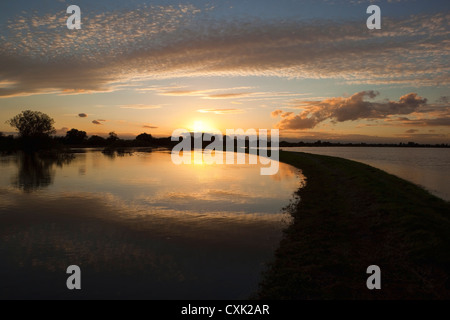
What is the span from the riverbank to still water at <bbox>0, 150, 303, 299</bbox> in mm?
965

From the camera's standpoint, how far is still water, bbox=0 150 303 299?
8977 mm

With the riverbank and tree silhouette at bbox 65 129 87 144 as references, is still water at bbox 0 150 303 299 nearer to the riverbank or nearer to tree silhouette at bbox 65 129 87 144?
the riverbank

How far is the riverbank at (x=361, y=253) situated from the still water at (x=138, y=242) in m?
0.96

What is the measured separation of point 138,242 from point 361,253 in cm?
904

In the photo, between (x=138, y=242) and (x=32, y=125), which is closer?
(x=138, y=242)

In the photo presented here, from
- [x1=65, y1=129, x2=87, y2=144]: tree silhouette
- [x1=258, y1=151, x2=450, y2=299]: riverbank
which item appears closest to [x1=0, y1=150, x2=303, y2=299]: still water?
[x1=258, y1=151, x2=450, y2=299]: riverbank

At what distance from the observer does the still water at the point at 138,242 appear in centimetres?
898

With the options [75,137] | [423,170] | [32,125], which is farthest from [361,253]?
[75,137]

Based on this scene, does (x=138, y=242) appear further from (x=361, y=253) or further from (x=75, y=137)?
(x=75, y=137)

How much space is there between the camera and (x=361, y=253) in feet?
38.3
